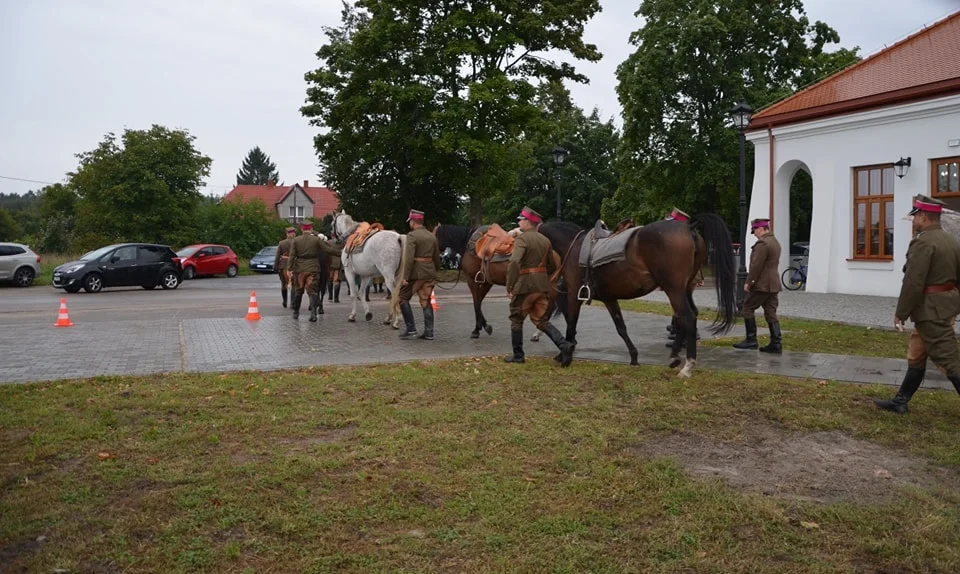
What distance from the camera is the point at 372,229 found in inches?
568

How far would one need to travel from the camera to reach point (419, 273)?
1224 cm

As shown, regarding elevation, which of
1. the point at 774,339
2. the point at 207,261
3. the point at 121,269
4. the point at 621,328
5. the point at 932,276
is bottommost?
the point at 774,339

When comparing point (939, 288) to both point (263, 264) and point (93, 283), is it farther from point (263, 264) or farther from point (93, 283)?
point (263, 264)

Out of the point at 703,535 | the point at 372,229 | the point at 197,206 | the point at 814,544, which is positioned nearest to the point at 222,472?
the point at 703,535

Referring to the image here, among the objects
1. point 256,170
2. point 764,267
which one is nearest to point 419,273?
point 764,267

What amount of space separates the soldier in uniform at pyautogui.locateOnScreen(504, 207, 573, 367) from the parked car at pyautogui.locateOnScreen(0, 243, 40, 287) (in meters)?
25.6

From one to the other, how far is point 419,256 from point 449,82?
22.8 meters

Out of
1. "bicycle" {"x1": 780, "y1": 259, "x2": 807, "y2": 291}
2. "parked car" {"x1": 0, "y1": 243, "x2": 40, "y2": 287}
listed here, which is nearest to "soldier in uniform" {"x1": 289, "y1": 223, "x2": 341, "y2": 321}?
"bicycle" {"x1": 780, "y1": 259, "x2": 807, "y2": 291}

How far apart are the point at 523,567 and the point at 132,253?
85.0 ft

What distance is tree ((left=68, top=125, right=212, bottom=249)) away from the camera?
1672 inches

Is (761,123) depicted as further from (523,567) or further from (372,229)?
(523,567)

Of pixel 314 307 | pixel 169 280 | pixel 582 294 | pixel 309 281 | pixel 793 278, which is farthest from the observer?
pixel 169 280

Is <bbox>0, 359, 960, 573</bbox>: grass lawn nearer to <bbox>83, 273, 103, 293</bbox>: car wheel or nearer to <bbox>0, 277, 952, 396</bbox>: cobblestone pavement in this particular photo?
<bbox>0, 277, 952, 396</bbox>: cobblestone pavement

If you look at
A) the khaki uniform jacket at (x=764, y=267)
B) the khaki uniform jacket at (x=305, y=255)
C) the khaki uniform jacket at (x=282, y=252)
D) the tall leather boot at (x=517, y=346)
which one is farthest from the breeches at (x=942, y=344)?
the khaki uniform jacket at (x=282, y=252)
